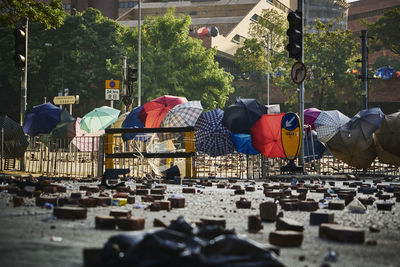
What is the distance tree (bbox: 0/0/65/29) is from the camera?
51.0 feet

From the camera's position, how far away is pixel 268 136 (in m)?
16.3

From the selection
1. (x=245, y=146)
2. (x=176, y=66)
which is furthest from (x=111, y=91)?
(x=176, y=66)

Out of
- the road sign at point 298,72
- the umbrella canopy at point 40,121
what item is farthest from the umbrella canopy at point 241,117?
the umbrella canopy at point 40,121

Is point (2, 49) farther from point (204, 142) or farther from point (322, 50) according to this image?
point (204, 142)

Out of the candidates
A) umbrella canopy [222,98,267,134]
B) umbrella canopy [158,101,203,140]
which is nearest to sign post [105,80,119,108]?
umbrella canopy [158,101,203,140]

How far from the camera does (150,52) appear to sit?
42750 mm

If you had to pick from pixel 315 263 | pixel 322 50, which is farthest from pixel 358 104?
pixel 315 263

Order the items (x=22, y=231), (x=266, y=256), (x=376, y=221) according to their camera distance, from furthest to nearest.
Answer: (x=376, y=221) → (x=22, y=231) → (x=266, y=256)

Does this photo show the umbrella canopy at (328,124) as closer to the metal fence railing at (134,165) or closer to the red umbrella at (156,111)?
the metal fence railing at (134,165)

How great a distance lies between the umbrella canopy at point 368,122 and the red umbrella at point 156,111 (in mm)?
5752

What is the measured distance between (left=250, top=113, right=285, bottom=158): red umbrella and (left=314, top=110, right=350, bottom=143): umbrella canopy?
265cm

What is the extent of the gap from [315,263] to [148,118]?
15.2m

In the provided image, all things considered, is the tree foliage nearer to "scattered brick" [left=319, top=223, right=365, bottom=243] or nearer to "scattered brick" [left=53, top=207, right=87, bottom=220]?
"scattered brick" [left=53, top=207, right=87, bottom=220]

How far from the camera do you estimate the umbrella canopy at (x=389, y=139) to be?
16.1 m
